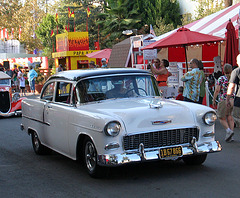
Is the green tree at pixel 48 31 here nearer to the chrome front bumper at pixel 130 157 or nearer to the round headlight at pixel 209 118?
the round headlight at pixel 209 118

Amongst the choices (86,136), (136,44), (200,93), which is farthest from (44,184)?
(136,44)

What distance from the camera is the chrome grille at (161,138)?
571 centimetres

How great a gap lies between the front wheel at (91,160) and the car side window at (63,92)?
43.6 inches

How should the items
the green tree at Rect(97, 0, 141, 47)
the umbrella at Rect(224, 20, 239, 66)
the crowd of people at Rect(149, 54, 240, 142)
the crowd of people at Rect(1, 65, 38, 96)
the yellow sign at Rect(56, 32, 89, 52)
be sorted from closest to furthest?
1. the crowd of people at Rect(149, 54, 240, 142)
2. the umbrella at Rect(224, 20, 239, 66)
3. the crowd of people at Rect(1, 65, 38, 96)
4. the yellow sign at Rect(56, 32, 89, 52)
5. the green tree at Rect(97, 0, 141, 47)

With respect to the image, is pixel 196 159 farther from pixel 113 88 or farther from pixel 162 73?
pixel 162 73

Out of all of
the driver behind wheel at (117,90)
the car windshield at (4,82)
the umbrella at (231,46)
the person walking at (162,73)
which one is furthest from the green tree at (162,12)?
the driver behind wheel at (117,90)

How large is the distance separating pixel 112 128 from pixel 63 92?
6.85 feet

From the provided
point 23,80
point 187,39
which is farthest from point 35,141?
point 23,80

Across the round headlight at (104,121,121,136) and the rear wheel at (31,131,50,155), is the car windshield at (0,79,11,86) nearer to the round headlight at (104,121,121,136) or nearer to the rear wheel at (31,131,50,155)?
the rear wheel at (31,131,50,155)

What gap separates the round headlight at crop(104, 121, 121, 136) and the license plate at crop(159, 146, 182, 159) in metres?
0.65

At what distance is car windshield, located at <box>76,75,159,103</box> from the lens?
22.0 feet

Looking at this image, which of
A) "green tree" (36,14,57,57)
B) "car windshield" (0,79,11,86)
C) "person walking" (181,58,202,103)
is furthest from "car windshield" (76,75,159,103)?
"green tree" (36,14,57,57)

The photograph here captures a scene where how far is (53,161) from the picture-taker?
7633 millimetres

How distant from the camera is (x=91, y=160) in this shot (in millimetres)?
6105
